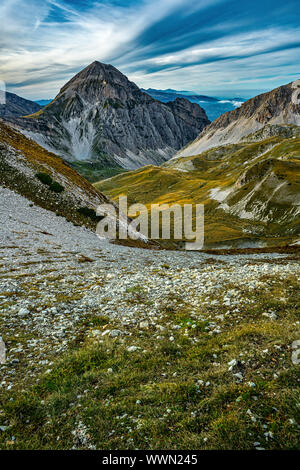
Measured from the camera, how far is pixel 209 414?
7.23 metres

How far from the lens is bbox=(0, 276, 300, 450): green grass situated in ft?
21.6

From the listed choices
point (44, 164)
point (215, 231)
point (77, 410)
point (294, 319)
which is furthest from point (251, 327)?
point (215, 231)

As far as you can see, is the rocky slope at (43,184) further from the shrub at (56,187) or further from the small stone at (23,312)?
the small stone at (23,312)

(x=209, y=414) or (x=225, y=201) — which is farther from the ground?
(x=225, y=201)

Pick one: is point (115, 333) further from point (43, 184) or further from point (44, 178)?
point (44, 178)

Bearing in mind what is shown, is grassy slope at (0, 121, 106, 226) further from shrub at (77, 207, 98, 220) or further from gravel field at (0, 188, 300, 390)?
gravel field at (0, 188, 300, 390)

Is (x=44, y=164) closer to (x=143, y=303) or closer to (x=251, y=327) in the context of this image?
(x=143, y=303)

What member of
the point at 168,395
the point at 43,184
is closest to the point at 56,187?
the point at 43,184

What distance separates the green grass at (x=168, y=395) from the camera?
660 centimetres

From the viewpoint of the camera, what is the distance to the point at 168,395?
317 inches

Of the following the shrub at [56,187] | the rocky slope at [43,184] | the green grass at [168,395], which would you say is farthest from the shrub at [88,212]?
the green grass at [168,395]

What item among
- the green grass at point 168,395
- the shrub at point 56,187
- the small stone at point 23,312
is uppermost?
the shrub at point 56,187

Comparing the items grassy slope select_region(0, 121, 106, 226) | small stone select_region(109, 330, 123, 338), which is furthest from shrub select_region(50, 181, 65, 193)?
small stone select_region(109, 330, 123, 338)
